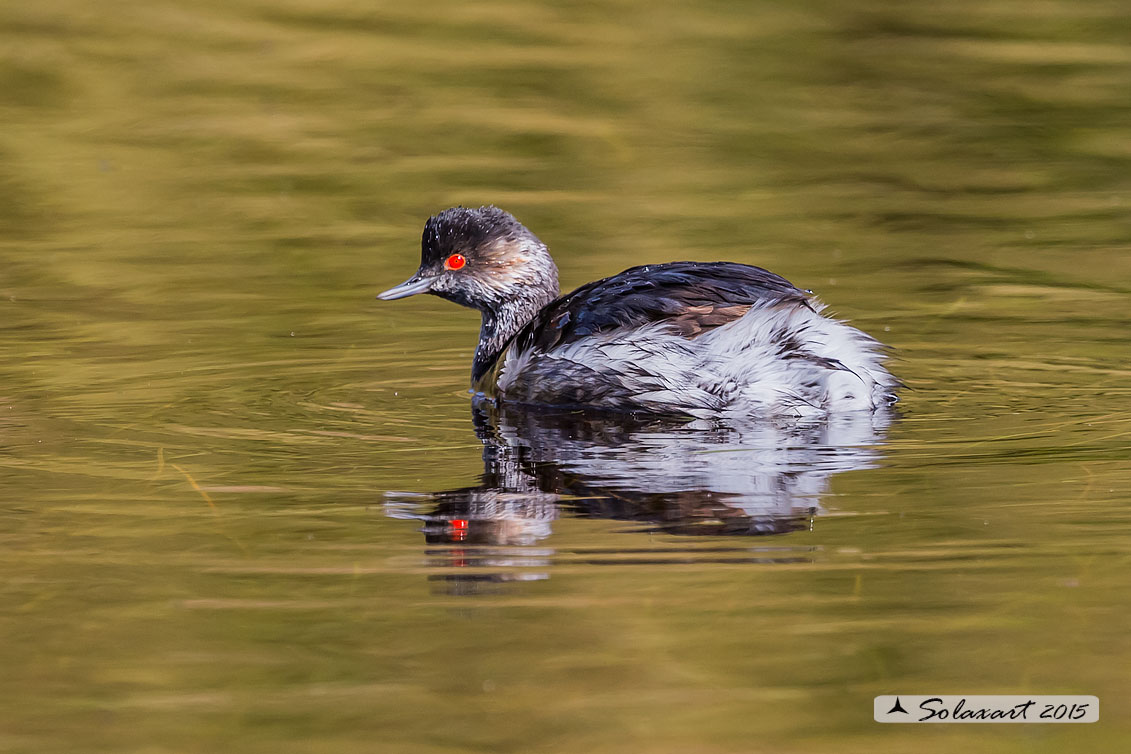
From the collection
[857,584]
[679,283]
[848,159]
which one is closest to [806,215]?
[848,159]

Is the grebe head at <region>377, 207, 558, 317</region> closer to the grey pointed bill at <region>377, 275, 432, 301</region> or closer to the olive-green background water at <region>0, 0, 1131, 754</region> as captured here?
the grey pointed bill at <region>377, 275, 432, 301</region>

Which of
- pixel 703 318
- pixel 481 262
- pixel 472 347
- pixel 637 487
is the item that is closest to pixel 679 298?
pixel 703 318

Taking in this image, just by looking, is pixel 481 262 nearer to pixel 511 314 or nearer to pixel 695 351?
pixel 511 314

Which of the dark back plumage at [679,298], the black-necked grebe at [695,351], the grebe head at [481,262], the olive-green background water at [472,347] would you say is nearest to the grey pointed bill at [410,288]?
the grebe head at [481,262]

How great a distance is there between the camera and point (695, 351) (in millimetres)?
6922

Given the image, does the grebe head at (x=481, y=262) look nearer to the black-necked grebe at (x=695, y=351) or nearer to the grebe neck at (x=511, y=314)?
the grebe neck at (x=511, y=314)

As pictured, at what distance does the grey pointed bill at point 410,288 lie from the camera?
812cm

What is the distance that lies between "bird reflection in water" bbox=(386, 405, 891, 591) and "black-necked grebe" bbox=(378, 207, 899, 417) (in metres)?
0.09

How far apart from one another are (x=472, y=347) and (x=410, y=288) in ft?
2.33

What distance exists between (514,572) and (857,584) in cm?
90

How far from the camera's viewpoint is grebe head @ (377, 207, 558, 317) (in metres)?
8.20

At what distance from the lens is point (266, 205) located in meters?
11.3

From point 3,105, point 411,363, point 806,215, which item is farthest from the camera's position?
point 3,105

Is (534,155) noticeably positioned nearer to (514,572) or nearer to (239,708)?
(514,572)
